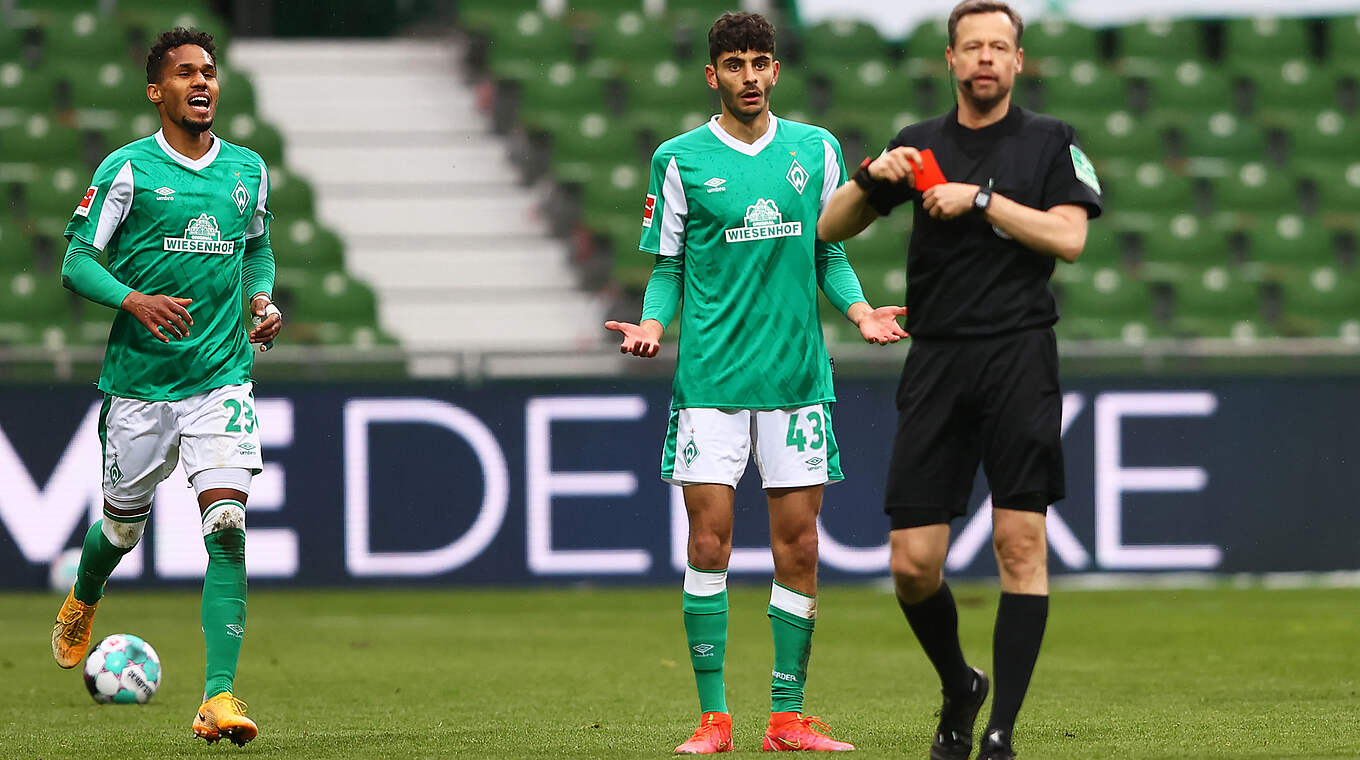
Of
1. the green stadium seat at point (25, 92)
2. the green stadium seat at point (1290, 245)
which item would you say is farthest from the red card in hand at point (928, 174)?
the green stadium seat at point (25, 92)

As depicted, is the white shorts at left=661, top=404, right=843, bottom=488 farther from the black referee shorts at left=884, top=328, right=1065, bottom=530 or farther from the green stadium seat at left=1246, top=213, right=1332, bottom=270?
the green stadium seat at left=1246, top=213, right=1332, bottom=270

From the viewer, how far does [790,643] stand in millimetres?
5812

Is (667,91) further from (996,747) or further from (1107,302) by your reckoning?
(996,747)

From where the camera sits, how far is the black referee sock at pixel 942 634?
5.23 meters

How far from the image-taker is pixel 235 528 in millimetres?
6199

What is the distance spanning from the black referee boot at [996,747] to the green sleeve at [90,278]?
10.1 feet

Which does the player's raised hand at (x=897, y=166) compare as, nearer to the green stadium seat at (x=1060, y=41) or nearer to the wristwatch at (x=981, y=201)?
the wristwatch at (x=981, y=201)

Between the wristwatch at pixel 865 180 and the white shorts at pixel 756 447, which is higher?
the wristwatch at pixel 865 180

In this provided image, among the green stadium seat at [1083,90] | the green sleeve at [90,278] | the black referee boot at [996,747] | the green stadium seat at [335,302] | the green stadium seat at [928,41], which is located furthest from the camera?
the green stadium seat at [928,41]

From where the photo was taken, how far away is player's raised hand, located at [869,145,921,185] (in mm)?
5012

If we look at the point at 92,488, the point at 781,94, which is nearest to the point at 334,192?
the point at 781,94

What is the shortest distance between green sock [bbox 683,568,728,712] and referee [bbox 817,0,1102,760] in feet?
2.67

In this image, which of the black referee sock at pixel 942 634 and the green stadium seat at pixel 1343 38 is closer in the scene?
the black referee sock at pixel 942 634

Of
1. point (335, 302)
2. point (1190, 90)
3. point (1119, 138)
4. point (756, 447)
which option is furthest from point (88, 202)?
point (1190, 90)
